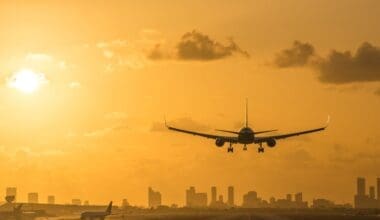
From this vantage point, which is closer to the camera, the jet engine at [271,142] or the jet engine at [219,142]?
the jet engine at [219,142]

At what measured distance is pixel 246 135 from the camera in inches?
6850

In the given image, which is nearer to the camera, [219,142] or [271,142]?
[219,142]

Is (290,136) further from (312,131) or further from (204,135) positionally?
(204,135)

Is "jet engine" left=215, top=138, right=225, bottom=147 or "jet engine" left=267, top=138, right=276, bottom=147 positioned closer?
"jet engine" left=215, top=138, right=225, bottom=147

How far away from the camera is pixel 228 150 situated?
577 feet

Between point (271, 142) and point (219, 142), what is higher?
point (271, 142)

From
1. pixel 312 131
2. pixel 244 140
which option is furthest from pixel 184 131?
pixel 312 131

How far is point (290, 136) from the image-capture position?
606 ft

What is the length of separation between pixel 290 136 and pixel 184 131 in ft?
72.7

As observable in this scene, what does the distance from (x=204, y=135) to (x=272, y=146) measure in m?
14.9

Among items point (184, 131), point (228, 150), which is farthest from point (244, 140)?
point (184, 131)

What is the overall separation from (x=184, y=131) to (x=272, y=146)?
19013mm

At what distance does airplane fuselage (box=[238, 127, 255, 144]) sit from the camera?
174 metres

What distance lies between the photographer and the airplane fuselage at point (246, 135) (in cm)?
17400
